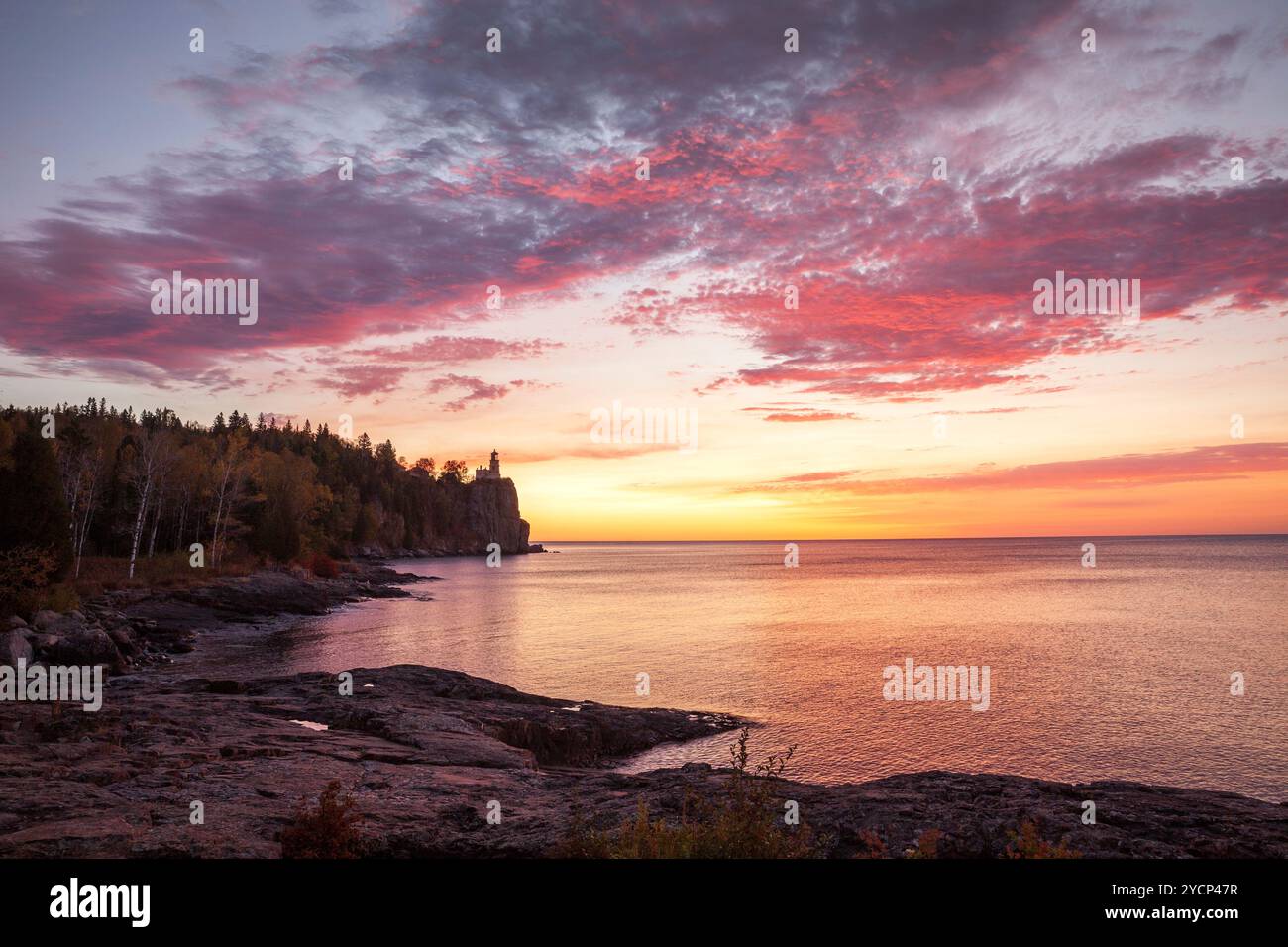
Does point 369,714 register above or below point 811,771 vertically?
above

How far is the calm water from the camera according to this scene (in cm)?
2694

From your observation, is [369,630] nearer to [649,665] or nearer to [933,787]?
[649,665]

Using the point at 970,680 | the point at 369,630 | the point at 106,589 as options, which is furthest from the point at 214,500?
the point at 970,680

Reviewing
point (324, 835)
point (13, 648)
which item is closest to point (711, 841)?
point (324, 835)

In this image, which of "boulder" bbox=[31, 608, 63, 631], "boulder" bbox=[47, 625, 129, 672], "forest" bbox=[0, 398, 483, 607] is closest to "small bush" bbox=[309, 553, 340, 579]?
"forest" bbox=[0, 398, 483, 607]

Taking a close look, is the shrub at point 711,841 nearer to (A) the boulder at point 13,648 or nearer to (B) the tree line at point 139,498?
(A) the boulder at point 13,648

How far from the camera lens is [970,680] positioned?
135 ft

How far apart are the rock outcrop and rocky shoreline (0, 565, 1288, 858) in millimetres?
56

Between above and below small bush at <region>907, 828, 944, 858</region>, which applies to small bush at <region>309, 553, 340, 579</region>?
below

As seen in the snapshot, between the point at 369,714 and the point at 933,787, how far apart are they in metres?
17.6

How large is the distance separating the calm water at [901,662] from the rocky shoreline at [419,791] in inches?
314

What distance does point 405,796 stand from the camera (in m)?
14.7

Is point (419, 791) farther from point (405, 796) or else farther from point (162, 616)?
point (162, 616)

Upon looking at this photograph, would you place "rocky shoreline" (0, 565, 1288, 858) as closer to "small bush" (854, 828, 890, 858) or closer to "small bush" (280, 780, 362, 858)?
"small bush" (854, 828, 890, 858)
